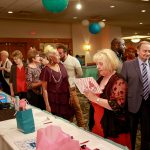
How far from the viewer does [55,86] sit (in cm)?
336

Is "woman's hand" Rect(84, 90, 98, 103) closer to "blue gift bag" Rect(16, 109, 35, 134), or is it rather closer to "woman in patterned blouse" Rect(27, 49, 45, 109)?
"blue gift bag" Rect(16, 109, 35, 134)

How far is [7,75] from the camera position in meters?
5.64

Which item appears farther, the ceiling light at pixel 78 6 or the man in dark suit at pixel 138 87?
the ceiling light at pixel 78 6

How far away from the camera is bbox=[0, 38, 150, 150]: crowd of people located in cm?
215

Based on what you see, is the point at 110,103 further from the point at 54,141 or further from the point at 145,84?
the point at 145,84

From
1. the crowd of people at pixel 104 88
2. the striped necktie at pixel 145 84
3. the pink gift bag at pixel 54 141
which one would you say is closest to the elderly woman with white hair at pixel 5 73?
the crowd of people at pixel 104 88

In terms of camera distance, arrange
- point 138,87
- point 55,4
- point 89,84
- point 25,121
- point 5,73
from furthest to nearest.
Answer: point 5,73 < point 55,4 < point 138,87 < point 89,84 < point 25,121

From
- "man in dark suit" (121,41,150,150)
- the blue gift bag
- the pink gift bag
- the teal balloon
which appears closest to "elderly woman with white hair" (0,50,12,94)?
the teal balloon

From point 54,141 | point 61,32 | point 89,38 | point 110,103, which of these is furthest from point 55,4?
point 89,38

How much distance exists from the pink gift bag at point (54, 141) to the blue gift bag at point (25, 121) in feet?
2.20

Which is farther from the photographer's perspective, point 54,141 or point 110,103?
point 110,103

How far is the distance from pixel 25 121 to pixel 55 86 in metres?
1.31

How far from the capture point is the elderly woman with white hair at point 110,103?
2.09m

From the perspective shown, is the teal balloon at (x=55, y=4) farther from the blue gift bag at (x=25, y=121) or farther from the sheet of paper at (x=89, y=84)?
the blue gift bag at (x=25, y=121)
